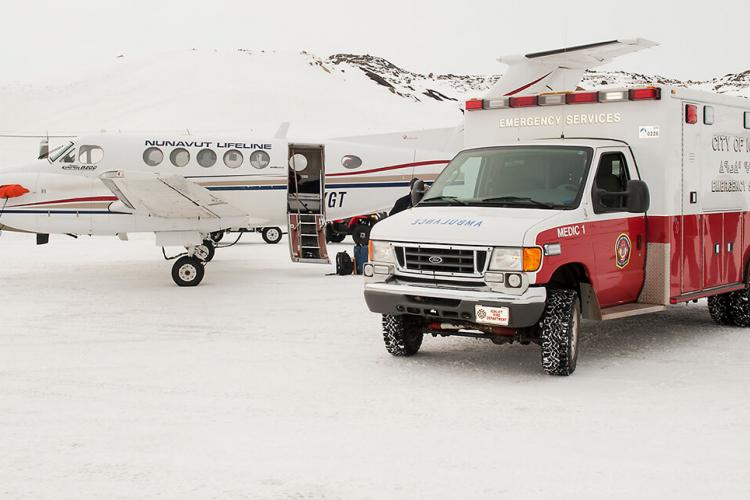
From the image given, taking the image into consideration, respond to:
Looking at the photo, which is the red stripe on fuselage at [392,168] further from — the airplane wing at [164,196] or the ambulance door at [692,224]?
the ambulance door at [692,224]

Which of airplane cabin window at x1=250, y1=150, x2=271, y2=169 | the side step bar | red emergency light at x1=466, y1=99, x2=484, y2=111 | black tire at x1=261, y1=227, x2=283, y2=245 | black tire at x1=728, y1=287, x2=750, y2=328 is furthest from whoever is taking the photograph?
black tire at x1=261, y1=227, x2=283, y2=245

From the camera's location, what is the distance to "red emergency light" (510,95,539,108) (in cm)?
985

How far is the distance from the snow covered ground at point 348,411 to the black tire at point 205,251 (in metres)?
6.47

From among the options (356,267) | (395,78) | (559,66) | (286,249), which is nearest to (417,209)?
(356,267)

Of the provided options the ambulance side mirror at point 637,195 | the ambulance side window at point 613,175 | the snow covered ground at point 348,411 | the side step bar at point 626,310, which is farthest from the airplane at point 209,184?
the ambulance side mirror at point 637,195

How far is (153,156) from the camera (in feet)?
54.6

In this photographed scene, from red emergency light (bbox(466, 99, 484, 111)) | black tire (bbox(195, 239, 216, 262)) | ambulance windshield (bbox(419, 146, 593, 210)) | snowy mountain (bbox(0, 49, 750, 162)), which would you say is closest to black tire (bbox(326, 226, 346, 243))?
black tire (bbox(195, 239, 216, 262))

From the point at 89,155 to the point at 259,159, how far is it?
10.9ft

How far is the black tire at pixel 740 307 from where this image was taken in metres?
11.2

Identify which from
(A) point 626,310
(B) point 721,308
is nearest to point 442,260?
(A) point 626,310

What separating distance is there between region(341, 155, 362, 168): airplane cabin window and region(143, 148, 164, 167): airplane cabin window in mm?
4070

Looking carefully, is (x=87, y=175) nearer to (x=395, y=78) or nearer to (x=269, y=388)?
(x=269, y=388)

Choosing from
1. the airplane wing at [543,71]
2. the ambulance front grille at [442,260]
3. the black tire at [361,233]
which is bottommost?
the black tire at [361,233]

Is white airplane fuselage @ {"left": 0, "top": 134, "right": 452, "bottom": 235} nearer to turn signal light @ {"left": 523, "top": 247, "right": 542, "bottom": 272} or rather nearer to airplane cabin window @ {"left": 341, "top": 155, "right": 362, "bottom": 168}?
airplane cabin window @ {"left": 341, "top": 155, "right": 362, "bottom": 168}
